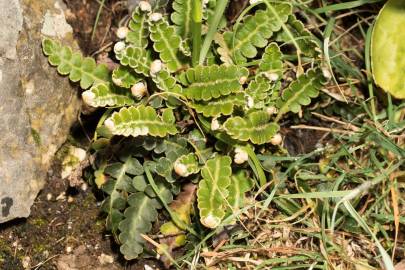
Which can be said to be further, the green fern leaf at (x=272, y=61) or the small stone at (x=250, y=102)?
the green fern leaf at (x=272, y=61)

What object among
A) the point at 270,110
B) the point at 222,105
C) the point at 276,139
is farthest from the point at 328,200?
the point at 222,105

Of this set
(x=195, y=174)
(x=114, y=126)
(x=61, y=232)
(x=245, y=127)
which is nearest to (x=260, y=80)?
(x=245, y=127)

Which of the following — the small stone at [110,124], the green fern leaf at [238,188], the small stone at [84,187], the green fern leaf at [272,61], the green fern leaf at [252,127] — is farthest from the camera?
the small stone at [84,187]

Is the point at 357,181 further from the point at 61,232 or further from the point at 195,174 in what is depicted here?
the point at 61,232

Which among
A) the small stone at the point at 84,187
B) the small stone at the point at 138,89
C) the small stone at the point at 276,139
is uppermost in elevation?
the small stone at the point at 138,89

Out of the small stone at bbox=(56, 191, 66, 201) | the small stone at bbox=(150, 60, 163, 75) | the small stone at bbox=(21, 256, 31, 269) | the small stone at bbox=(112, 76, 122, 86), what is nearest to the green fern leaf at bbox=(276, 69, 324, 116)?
the small stone at bbox=(150, 60, 163, 75)

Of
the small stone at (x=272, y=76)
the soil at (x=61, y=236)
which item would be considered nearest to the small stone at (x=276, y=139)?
the small stone at (x=272, y=76)

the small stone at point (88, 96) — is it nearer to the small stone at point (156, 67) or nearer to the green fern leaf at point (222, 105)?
the small stone at point (156, 67)

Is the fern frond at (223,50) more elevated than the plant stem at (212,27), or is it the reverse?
the plant stem at (212,27)
